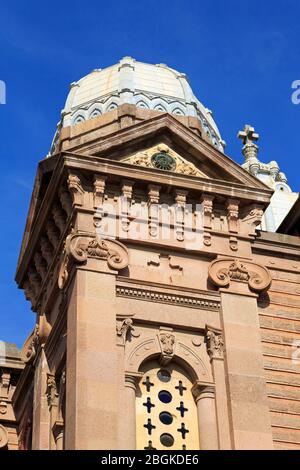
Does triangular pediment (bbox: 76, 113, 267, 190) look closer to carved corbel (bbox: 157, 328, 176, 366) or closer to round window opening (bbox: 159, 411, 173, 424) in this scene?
carved corbel (bbox: 157, 328, 176, 366)

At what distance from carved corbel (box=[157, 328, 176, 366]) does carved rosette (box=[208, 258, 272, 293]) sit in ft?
6.86

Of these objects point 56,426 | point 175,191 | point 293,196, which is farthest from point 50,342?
point 293,196

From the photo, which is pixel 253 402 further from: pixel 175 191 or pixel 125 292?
pixel 175 191

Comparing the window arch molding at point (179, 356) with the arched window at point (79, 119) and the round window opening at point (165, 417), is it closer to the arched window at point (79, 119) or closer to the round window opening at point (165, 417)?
the round window opening at point (165, 417)

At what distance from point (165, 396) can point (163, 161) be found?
23.4 feet

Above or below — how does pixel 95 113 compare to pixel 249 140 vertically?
below

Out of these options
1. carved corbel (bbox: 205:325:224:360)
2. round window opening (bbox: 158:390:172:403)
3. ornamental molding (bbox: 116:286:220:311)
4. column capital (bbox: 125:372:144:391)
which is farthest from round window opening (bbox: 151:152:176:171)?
round window opening (bbox: 158:390:172:403)

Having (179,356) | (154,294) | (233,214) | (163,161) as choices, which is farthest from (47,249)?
(179,356)

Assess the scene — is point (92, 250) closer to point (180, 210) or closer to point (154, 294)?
point (154, 294)

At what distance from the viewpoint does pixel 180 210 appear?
3183 centimetres

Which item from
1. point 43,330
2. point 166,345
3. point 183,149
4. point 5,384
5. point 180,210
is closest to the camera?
point 166,345

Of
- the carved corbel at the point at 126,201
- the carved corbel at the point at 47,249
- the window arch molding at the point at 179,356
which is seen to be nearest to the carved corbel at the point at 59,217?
the carved corbel at the point at 47,249

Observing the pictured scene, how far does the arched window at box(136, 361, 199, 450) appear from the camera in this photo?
92.7ft

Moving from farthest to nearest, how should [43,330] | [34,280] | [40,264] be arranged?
1. [34,280]
2. [40,264]
3. [43,330]
